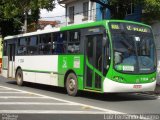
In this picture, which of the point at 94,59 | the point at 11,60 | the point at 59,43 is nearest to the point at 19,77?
the point at 11,60

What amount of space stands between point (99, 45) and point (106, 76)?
129cm

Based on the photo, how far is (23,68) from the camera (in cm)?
2227

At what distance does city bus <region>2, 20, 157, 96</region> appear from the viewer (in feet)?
49.5

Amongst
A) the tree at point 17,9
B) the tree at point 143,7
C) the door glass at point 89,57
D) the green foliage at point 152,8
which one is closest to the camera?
the door glass at point 89,57

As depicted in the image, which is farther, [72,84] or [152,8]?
[152,8]

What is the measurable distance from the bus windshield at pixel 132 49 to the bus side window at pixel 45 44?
15.4 ft

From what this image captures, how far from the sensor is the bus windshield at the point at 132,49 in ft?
49.8

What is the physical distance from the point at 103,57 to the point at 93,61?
0.75m

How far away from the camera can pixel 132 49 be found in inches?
608

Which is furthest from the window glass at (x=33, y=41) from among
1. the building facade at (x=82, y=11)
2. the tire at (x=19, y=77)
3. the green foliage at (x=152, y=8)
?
the building facade at (x=82, y=11)

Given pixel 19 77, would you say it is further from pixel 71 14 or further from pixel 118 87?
pixel 71 14

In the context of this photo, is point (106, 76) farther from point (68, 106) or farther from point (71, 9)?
point (71, 9)

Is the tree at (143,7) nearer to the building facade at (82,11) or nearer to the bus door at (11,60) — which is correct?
the bus door at (11,60)

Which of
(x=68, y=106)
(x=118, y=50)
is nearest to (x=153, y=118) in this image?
(x=68, y=106)
